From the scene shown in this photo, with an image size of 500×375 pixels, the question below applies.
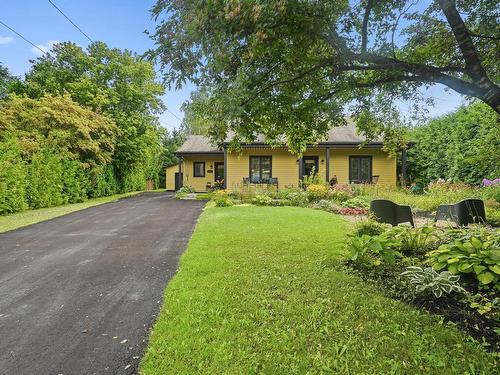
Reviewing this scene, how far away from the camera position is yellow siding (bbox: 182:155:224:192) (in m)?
23.4

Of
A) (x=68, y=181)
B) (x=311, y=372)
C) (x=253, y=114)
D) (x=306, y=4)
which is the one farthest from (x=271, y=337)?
(x=68, y=181)

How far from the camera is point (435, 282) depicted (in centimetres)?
345

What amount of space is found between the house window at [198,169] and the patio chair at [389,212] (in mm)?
18339

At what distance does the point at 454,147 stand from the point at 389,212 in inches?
430

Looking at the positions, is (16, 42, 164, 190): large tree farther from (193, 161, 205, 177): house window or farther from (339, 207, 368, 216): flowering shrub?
(339, 207, 368, 216): flowering shrub

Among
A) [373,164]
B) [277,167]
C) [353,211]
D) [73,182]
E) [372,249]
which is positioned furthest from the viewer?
[277,167]

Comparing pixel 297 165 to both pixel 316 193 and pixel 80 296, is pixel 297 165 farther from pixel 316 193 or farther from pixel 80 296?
pixel 80 296

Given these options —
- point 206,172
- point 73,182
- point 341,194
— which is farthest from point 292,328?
point 206,172

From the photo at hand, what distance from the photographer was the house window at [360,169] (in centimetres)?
2020

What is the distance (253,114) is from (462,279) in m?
3.41

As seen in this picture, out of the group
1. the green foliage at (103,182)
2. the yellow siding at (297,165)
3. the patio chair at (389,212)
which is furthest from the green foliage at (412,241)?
the green foliage at (103,182)

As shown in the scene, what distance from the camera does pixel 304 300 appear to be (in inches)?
143

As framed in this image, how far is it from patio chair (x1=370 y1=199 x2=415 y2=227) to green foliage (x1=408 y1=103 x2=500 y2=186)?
195 inches

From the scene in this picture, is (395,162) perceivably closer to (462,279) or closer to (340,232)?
(340,232)
